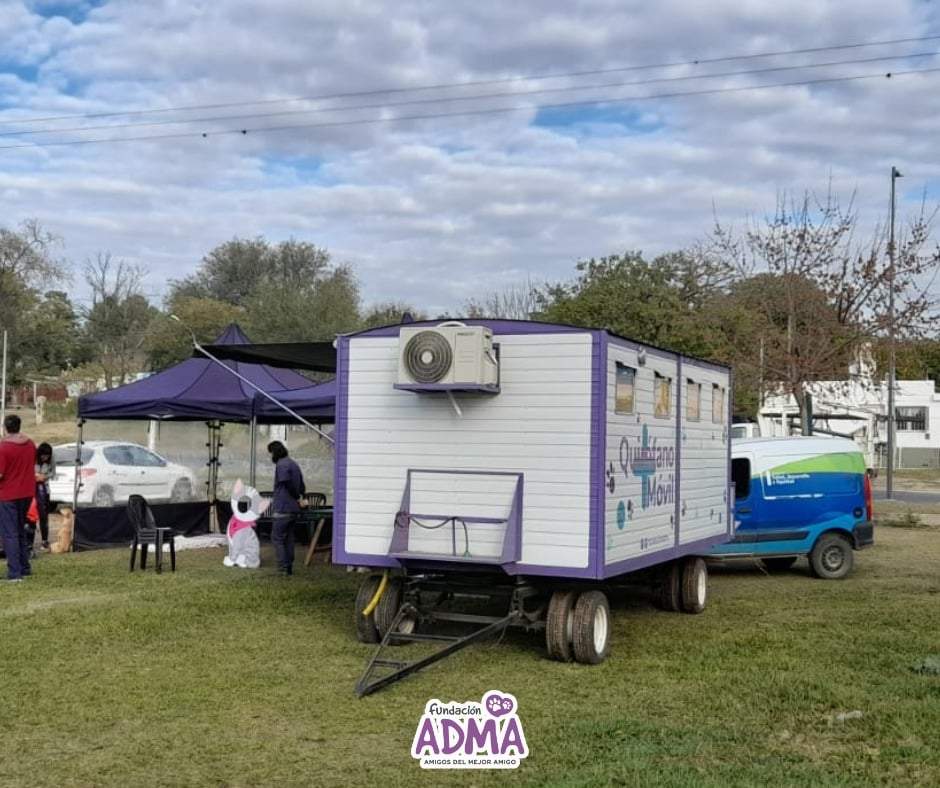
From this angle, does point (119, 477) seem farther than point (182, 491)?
Yes

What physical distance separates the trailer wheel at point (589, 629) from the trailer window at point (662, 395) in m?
1.66

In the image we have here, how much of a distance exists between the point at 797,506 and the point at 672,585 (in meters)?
2.97

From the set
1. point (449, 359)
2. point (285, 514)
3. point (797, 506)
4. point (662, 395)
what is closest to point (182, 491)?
point (285, 514)

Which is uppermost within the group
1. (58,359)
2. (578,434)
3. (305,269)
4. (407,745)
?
(305,269)

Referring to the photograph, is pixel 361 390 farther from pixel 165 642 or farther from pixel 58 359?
pixel 58 359

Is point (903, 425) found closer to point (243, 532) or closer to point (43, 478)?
point (243, 532)

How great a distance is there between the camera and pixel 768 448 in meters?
12.4

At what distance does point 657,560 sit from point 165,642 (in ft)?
12.6

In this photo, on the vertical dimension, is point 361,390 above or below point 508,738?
above

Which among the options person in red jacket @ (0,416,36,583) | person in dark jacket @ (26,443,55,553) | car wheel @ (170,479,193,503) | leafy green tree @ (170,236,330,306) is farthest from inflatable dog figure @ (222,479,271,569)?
leafy green tree @ (170,236,330,306)

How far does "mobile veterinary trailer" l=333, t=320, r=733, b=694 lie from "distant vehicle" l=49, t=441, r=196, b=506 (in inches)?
398

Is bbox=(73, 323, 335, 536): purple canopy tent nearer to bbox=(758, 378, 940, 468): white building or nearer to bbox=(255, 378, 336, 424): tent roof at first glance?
bbox=(255, 378, 336, 424): tent roof

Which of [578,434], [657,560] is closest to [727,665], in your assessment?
[657,560]

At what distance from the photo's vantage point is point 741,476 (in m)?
12.3
